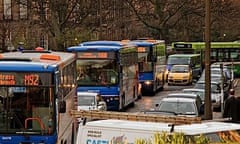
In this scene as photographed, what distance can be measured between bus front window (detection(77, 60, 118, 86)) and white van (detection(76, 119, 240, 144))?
63.0 feet

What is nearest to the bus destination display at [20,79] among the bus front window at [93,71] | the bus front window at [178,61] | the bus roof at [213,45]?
the bus front window at [93,71]

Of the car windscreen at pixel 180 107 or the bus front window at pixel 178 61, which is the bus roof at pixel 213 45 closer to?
the bus front window at pixel 178 61

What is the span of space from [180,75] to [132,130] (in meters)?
42.0

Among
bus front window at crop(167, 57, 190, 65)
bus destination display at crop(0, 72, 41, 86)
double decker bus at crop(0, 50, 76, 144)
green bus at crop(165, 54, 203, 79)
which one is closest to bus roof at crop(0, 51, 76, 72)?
double decker bus at crop(0, 50, 76, 144)

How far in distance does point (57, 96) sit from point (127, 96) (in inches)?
702

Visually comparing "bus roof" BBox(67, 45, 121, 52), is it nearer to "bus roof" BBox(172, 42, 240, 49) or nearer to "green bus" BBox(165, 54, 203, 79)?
"green bus" BBox(165, 54, 203, 79)

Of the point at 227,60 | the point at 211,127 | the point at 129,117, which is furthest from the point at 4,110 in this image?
the point at 227,60

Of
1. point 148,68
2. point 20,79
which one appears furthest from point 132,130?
point 148,68

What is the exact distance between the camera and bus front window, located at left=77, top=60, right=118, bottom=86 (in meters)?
30.1

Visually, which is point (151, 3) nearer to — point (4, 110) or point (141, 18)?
point (141, 18)

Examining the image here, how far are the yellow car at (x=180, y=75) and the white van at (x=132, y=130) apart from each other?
40.9m

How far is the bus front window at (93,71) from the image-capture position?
30.1m

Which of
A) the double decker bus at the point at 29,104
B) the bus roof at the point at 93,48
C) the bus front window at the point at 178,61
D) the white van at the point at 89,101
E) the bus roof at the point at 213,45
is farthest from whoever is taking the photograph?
the bus roof at the point at 213,45

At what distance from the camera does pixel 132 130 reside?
10055mm
